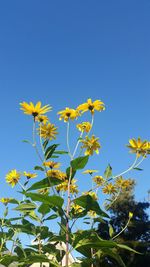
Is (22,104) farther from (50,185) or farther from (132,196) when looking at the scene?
(132,196)

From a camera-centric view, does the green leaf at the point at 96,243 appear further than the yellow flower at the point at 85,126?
No

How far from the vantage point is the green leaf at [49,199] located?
94.6 inches

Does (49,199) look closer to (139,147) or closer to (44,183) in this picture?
(44,183)

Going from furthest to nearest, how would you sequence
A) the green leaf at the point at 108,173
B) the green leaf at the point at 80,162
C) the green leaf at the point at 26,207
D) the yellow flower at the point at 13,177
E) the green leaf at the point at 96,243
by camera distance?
the yellow flower at the point at 13,177 → the green leaf at the point at 108,173 → the green leaf at the point at 26,207 → the green leaf at the point at 80,162 → the green leaf at the point at 96,243

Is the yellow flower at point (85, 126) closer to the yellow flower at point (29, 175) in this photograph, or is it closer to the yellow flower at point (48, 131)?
the yellow flower at point (48, 131)

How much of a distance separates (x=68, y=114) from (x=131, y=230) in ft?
69.3

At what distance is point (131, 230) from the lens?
2353 centimetres

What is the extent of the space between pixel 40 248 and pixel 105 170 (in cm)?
76

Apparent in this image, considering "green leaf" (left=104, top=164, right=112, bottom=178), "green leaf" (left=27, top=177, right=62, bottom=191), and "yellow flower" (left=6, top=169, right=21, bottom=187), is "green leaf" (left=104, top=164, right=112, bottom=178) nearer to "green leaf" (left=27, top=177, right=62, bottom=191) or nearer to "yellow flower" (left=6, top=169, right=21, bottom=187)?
"green leaf" (left=27, top=177, right=62, bottom=191)

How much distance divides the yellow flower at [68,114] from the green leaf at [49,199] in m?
1.13

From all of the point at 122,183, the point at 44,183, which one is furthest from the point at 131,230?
the point at 44,183

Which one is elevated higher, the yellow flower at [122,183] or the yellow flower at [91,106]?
the yellow flower at [91,106]

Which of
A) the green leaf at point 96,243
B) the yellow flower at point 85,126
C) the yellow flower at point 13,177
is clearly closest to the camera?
the green leaf at point 96,243

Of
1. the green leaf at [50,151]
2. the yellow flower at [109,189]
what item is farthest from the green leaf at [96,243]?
the yellow flower at [109,189]
